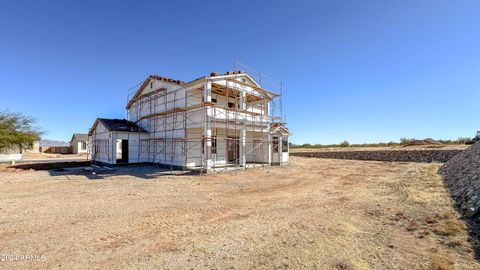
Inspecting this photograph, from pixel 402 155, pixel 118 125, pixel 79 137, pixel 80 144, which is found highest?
pixel 118 125

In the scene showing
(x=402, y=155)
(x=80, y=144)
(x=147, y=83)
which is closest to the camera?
(x=147, y=83)

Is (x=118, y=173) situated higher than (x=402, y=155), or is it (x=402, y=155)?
(x=402, y=155)

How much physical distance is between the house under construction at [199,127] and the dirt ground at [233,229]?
304 inches

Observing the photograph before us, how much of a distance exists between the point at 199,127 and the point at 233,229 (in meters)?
12.1

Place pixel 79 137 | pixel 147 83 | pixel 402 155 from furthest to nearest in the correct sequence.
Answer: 1. pixel 79 137
2. pixel 402 155
3. pixel 147 83

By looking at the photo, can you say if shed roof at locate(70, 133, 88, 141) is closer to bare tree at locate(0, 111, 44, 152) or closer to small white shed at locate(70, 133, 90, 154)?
small white shed at locate(70, 133, 90, 154)

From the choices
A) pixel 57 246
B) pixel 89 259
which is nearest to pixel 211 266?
pixel 89 259

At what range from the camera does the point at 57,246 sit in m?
5.02

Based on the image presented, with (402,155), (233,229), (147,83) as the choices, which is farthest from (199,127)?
(402,155)

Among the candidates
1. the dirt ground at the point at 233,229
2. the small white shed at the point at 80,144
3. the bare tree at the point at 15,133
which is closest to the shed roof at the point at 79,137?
the small white shed at the point at 80,144

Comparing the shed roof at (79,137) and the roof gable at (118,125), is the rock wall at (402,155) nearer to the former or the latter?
the roof gable at (118,125)

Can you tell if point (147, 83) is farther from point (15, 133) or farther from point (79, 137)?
point (79, 137)

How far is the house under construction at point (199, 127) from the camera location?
17.6 meters

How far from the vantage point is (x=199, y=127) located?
17.6 m
